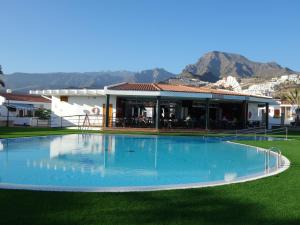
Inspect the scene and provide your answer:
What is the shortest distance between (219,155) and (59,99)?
21.6 metres

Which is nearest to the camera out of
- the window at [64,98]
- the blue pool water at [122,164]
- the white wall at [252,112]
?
the blue pool water at [122,164]

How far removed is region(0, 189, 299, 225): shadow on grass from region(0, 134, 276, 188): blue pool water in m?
2.28

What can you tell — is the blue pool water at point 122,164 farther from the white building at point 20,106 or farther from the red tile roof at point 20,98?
the red tile roof at point 20,98

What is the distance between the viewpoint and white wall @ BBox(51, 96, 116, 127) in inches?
1282

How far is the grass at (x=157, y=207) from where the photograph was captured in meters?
5.23

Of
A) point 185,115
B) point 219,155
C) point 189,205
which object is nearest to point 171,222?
point 189,205

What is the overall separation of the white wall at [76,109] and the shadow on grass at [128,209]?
25.7 meters

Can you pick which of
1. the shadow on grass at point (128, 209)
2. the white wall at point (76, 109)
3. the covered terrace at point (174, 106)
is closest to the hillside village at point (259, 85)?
the covered terrace at point (174, 106)

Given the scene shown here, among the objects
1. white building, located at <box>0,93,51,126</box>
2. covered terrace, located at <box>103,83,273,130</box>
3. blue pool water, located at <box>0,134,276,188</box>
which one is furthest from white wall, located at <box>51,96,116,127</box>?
blue pool water, located at <box>0,134,276,188</box>

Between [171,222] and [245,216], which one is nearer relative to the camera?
[171,222]

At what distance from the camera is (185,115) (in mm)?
35062

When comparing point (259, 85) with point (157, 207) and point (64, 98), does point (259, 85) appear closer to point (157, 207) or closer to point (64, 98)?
point (64, 98)

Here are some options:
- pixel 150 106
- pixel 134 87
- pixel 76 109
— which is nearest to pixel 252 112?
pixel 150 106

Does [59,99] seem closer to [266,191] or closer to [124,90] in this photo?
[124,90]
